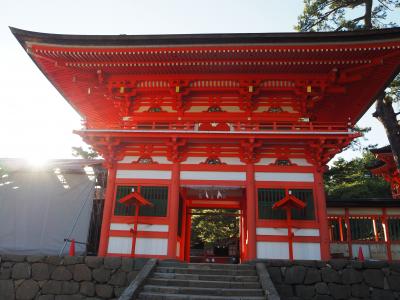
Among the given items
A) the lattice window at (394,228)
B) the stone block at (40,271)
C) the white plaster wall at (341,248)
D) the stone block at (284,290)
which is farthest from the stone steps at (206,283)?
the lattice window at (394,228)

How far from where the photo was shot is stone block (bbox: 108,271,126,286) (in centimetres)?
869

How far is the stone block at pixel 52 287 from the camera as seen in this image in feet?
29.5

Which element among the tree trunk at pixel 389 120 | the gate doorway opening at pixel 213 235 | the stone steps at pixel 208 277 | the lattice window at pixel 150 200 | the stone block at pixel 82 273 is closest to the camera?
the stone steps at pixel 208 277

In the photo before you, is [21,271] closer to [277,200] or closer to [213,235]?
[277,200]

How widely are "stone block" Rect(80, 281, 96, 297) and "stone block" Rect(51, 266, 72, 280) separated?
46 centimetres

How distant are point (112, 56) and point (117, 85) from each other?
1215 mm

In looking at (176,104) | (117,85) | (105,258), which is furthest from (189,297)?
(117,85)

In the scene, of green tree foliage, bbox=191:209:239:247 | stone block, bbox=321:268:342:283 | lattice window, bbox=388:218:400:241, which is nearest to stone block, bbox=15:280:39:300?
stone block, bbox=321:268:342:283

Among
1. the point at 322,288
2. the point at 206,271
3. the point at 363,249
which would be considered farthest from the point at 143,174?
the point at 363,249

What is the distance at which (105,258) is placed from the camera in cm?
893

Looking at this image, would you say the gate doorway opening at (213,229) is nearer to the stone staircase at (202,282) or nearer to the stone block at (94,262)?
the stone staircase at (202,282)

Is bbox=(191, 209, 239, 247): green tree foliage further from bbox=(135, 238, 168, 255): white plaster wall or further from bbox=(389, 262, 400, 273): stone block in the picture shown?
bbox=(389, 262, 400, 273): stone block

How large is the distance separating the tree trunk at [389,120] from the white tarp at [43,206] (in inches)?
536

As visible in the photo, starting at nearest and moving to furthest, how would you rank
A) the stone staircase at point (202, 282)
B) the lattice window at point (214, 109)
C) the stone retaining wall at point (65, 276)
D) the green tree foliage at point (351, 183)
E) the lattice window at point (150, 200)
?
the stone staircase at point (202, 282) → the stone retaining wall at point (65, 276) → the lattice window at point (150, 200) → the lattice window at point (214, 109) → the green tree foliage at point (351, 183)
